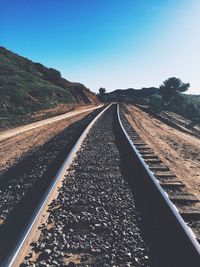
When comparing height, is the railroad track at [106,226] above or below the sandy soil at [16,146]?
above

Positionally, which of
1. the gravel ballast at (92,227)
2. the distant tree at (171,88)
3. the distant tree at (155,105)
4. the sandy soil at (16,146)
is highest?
the gravel ballast at (92,227)

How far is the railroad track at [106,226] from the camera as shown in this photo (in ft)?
11.8

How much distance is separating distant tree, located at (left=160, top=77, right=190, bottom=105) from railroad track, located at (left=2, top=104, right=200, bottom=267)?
64799mm

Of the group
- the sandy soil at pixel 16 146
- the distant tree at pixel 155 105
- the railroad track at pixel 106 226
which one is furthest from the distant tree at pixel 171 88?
the railroad track at pixel 106 226

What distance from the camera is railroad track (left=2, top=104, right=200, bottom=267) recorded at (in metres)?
3.58

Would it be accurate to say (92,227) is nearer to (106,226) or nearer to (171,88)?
(106,226)

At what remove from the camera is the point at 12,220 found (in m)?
4.83

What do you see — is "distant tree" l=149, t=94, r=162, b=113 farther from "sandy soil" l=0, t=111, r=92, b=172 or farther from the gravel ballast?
the gravel ballast

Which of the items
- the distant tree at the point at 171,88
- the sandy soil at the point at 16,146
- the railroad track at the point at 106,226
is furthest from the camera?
the distant tree at the point at 171,88

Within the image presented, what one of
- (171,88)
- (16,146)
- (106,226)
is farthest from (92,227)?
(171,88)

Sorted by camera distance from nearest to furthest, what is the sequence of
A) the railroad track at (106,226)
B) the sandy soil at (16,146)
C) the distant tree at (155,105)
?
1. the railroad track at (106,226)
2. the sandy soil at (16,146)
3. the distant tree at (155,105)

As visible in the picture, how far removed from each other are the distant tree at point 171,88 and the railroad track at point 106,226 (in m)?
64.8

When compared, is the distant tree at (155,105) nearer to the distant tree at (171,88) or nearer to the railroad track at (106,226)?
the distant tree at (171,88)

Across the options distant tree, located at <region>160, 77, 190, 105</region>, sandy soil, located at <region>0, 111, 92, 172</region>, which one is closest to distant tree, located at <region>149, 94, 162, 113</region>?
distant tree, located at <region>160, 77, 190, 105</region>
